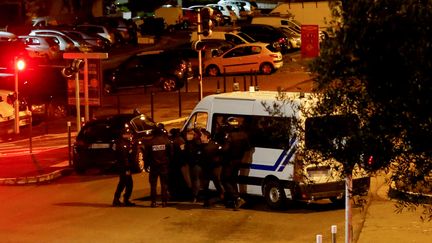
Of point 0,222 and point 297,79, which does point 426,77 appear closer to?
point 0,222

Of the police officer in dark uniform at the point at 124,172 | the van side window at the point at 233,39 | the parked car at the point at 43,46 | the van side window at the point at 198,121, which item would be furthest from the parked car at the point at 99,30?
the police officer in dark uniform at the point at 124,172

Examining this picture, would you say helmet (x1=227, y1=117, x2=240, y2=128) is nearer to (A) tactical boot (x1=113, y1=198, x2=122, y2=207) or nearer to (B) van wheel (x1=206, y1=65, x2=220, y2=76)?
(A) tactical boot (x1=113, y1=198, x2=122, y2=207)

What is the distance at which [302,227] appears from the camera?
1614 centimetres

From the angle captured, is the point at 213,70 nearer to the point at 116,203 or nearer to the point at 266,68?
the point at 266,68

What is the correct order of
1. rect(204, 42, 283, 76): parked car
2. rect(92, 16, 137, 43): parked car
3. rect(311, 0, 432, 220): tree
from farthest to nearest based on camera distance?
1. rect(92, 16, 137, 43): parked car
2. rect(204, 42, 283, 76): parked car
3. rect(311, 0, 432, 220): tree

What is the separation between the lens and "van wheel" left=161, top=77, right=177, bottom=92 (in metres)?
37.2

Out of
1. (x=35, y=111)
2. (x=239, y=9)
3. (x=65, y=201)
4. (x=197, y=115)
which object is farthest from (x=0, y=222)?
(x=239, y=9)

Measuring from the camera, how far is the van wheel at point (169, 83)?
3716cm

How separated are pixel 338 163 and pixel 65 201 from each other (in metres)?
10.6

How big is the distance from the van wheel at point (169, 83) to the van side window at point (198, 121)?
1803cm

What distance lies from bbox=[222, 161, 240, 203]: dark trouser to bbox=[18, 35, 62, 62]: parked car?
92.5 feet

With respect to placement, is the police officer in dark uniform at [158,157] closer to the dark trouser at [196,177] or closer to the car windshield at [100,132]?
the dark trouser at [196,177]

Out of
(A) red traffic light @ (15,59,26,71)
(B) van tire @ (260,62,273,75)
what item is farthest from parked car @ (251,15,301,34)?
(A) red traffic light @ (15,59,26,71)

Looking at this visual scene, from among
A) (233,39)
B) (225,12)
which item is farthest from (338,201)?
(225,12)
